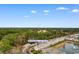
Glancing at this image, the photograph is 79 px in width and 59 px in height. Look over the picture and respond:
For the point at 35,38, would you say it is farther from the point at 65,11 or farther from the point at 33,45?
the point at 65,11

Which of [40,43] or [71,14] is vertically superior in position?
[71,14]

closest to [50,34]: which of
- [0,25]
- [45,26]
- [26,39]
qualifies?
[45,26]

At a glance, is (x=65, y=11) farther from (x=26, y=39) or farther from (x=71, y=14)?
(x=26, y=39)

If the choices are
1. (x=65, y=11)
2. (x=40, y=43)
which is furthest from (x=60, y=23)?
(x=40, y=43)

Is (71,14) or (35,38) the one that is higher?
(71,14)

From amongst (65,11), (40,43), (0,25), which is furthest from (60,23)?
(0,25)

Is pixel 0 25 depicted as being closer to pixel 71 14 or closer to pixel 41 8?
pixel 41 8
